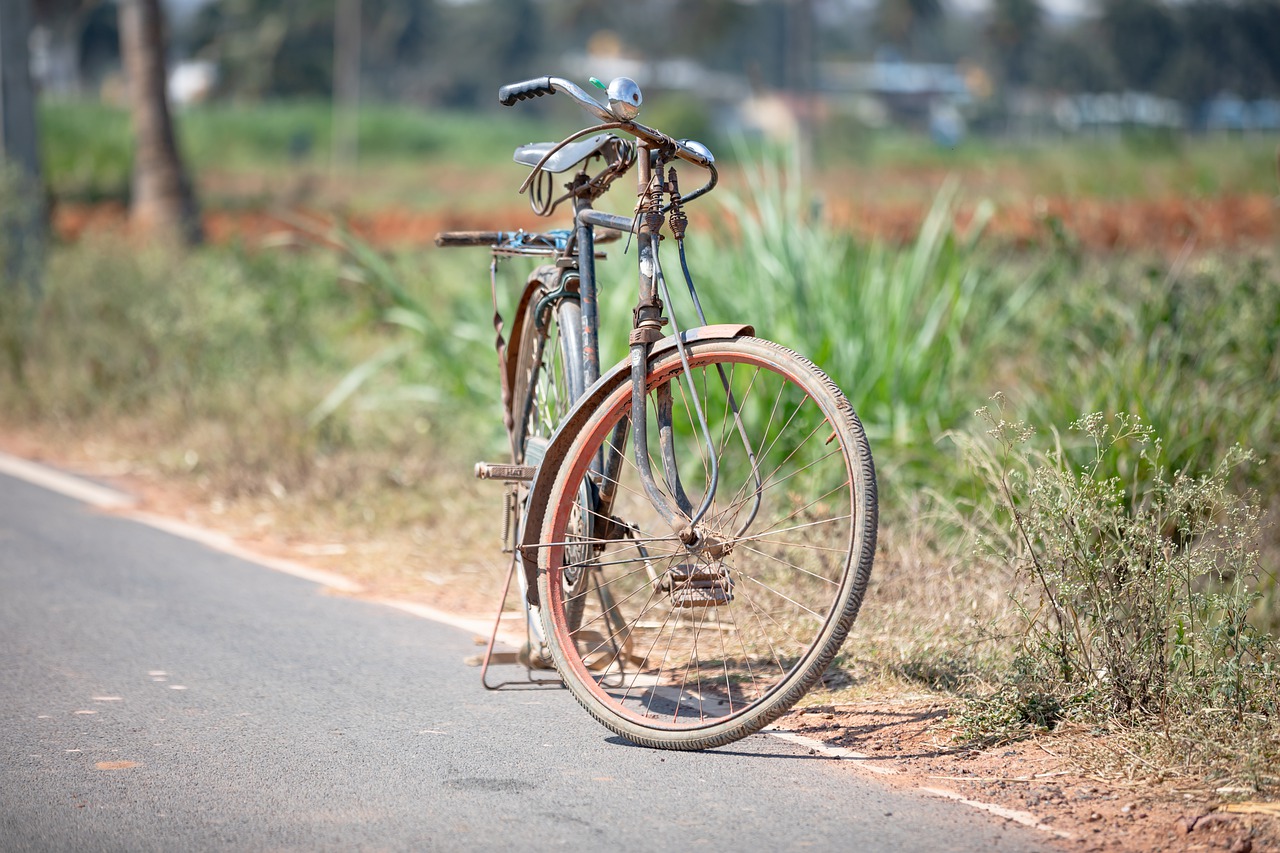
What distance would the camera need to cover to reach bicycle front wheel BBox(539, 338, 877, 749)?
344 cm

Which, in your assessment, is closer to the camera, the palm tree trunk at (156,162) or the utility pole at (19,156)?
the utility pole at (19,156)

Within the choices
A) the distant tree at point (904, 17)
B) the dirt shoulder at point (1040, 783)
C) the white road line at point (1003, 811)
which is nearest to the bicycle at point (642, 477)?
the dirt shoulder at point (1040, 783)

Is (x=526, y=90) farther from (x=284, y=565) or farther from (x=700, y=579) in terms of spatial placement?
(x=284, y=565)

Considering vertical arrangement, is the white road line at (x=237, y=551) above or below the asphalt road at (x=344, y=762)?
above

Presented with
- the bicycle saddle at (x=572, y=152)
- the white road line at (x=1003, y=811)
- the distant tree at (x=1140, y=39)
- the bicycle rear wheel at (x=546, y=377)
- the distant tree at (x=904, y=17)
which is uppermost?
the distant tree at (x=904, y=17)

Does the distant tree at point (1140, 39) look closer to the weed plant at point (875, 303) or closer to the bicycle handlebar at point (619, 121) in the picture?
the weed plant at point (875, 303)

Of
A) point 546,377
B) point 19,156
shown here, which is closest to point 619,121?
point 546,377

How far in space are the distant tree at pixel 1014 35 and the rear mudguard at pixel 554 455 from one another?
85.2m

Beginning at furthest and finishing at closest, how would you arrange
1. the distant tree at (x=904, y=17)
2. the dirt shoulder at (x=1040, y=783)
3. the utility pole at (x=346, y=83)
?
the distant tree at (x=904, y=17) < the utility pole at (x=346, y=83) < the dirt shoulder at (x=1040, y=783)

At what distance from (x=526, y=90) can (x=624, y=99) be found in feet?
1.75

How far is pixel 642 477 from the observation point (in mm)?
3721

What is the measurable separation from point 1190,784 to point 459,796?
1.76 metres

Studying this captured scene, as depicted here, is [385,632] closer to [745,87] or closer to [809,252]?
[809,252]

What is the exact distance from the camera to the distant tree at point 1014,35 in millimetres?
83500
